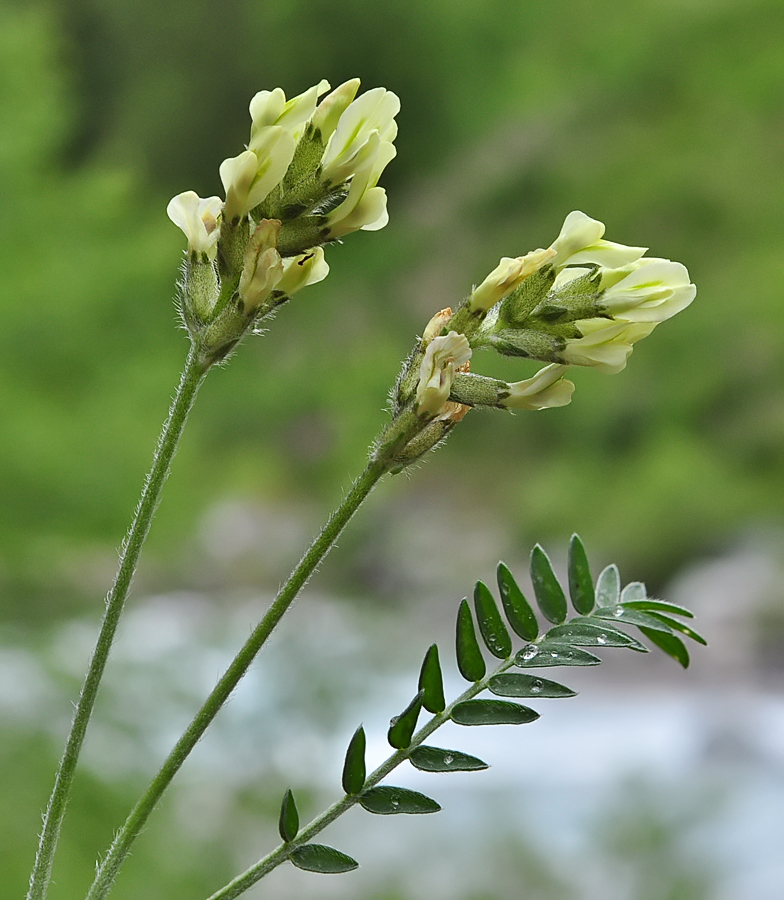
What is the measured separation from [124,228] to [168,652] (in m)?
0.71

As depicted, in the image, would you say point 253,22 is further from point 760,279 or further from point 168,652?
point 168,652

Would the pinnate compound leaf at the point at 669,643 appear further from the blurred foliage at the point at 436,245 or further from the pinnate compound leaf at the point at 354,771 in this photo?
the blurred foliage at the point at 436,245

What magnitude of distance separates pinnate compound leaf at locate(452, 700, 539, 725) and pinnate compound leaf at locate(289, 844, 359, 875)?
0.10ft

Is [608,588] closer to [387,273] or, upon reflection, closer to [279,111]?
[279,111]

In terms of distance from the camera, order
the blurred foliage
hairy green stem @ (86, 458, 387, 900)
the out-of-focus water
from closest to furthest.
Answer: hairy green stem @ (86, 458, 387, 900) → the out-of-focus water → the blurred foliage

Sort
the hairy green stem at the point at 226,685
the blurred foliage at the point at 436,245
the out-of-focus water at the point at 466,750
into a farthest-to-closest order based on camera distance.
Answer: the blurred foliage at the point at 436,245 < the out-of-focus water at the point at 466,750 < the hairy green stem at the point at 226,685

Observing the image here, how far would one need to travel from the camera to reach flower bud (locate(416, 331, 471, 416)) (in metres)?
0.17

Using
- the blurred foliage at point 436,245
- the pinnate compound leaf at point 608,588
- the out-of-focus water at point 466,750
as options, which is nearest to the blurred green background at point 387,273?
the blurred foliage at point 436,245

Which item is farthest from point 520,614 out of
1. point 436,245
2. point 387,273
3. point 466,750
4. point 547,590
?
point 436,245

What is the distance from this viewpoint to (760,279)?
11.5ft

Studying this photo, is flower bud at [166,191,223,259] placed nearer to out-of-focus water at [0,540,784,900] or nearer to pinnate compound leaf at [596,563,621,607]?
pinnate compound leaf at [596,563,621,607]

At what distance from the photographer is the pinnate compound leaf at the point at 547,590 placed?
8.0 inches

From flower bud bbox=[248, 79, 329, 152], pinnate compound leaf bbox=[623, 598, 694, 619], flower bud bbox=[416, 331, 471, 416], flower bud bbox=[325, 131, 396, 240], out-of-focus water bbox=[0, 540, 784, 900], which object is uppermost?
out-of-focus water bbox=[0, 540, 784, 900]

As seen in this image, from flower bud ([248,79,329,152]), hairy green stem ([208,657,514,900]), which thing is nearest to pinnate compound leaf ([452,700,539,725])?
hairy green stem ([208,657,514,900])
